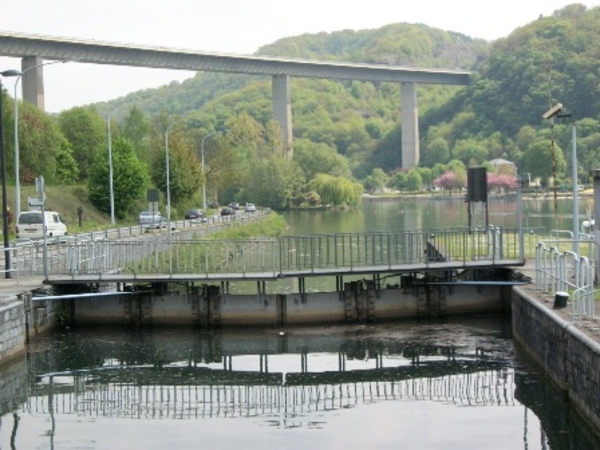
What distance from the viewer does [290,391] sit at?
27328 millimetres

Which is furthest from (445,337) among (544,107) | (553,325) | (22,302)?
(544,107)

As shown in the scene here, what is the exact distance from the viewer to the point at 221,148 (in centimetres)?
10056

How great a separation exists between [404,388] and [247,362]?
4.84 m

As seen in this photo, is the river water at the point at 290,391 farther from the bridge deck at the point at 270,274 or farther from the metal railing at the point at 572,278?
the metal railing at the point at 572,278

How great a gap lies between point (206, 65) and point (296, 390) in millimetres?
116120

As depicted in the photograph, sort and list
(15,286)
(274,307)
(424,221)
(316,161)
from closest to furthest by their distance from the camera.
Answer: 1. (15,286)
2. (274,307)
3. (424,221)
4. (316,161)

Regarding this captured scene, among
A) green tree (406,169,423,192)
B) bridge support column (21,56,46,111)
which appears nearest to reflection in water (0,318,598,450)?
bridge support column (21,56,46,111)

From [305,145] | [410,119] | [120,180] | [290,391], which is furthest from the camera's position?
[410,119]

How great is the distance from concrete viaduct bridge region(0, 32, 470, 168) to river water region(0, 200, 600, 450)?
33.1m

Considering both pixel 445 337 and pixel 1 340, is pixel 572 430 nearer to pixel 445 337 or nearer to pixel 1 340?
pixel 445 337

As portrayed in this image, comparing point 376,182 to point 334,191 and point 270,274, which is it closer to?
point 334,191

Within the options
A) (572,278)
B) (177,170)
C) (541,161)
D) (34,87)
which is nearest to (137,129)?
(34,87)

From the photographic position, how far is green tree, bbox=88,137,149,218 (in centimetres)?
7081

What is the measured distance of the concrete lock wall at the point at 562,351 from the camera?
20.7 metres
